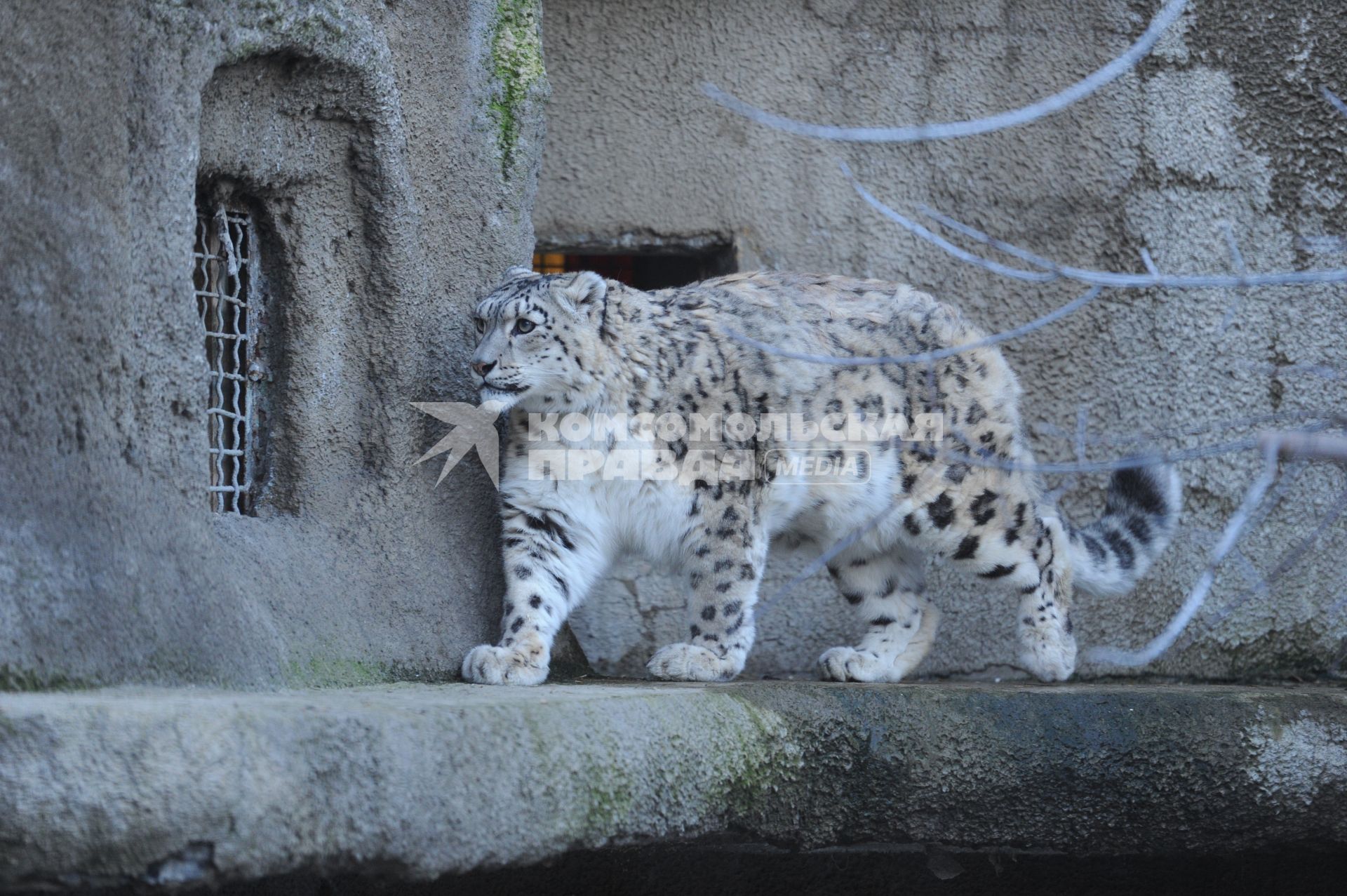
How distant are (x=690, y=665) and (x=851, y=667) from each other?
2.02 ft

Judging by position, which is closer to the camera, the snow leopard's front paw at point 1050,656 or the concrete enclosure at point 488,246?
the concrete enclosure at point 488,246

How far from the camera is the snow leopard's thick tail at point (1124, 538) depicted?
418cm

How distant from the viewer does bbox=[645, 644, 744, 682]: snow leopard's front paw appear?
3.56m

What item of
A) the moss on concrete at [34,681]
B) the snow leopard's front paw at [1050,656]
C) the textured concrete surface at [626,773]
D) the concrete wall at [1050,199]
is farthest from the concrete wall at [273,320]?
the snow leopard's front paw at [1050,656]

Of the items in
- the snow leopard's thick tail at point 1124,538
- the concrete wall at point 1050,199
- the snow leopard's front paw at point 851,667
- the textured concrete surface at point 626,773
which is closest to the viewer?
the textured concrete surface at point 626,773

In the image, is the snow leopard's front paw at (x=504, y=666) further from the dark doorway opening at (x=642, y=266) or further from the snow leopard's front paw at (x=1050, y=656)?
the dark doorway opening at (x=642, y=266)

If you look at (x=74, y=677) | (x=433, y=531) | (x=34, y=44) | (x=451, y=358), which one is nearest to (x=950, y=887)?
(x=433, y=531)

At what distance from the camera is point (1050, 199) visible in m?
4.66

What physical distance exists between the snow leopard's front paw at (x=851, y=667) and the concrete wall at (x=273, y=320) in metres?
0.91

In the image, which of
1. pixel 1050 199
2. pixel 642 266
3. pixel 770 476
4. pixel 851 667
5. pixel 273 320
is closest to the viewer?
pixel 273 320

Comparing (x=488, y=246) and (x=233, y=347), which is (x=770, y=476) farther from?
(x=233, y=347)

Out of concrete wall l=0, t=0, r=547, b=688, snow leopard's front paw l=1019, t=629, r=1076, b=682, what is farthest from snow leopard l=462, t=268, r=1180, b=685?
concrete wall l=0, t=0, r=547, b=688

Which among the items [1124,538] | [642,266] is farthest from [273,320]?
[642,266]

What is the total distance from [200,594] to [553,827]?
80 centimetres
